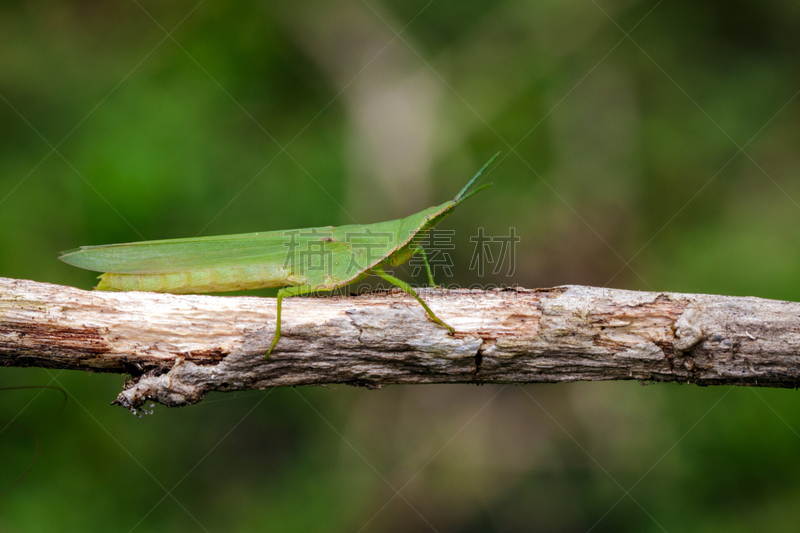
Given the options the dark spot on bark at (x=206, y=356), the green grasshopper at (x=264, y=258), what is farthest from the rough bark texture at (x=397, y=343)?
the green grasshopper at (x=264, y=258)

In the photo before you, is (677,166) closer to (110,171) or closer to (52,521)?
(110,171)

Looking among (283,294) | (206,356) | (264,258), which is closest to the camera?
(206,356)

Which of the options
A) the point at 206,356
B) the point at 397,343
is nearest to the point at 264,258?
the point at 206,356

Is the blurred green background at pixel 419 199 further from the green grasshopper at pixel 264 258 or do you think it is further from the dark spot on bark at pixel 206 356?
the dark spot on bark at pixel 206 356

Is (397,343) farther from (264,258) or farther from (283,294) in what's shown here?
(264,258)

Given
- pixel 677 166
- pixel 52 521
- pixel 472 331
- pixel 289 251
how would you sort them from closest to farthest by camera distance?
pixel 472 331 < pixel 289 251 < pixel 52 521 < pixel 677 166

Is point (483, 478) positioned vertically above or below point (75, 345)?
below

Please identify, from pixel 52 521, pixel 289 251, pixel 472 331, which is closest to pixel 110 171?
pixel 289 251
